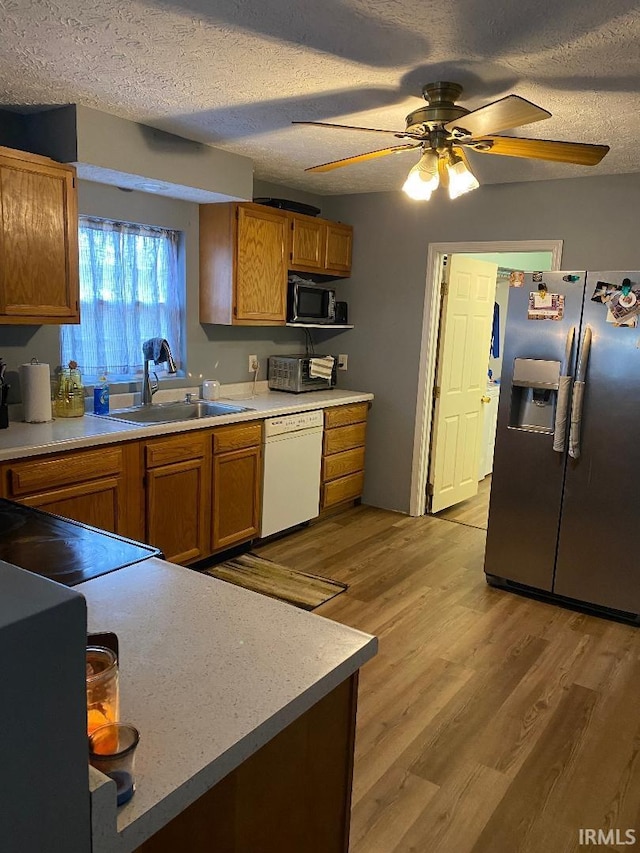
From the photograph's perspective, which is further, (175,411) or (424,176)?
(175,411)

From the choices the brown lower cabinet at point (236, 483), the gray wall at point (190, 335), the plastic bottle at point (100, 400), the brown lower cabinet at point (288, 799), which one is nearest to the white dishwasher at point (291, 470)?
the brown lower cabinet at point (236, 483)

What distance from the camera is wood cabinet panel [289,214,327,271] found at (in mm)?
4543

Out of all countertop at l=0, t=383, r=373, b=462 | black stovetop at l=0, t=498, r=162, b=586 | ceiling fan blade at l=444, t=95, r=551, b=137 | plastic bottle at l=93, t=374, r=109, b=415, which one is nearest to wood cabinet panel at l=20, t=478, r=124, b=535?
countertop at l=0, t=383, r=373, b=462

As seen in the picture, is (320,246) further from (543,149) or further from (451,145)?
(543,149)

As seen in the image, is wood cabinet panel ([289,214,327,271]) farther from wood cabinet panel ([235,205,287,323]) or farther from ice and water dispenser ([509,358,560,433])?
ice and water dispenser ([509,358,560,433])

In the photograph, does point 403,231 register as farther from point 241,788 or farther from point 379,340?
point 241,788

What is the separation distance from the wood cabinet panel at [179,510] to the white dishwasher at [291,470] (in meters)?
0.54

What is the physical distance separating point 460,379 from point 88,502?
10.3 feet

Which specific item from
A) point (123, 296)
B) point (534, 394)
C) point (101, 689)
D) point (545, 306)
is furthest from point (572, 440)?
point (101, 689)

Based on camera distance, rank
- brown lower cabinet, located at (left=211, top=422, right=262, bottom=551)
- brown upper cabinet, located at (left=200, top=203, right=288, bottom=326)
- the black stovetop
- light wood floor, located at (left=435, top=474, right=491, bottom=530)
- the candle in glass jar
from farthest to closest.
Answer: light wood floor, located at (left=435, top=474, right=491, bottom=530) < brown upper cabinet, located at (left=200, top=203, right=288, bottom=326) < brown lower cabinet, located at (left=211, top=422, right=262, bottom=551) < the black stovetop < the candle in glass jar

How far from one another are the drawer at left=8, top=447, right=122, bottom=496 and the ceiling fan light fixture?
1827 millimetres

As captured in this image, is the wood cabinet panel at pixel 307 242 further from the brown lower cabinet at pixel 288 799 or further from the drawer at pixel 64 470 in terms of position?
the brown lower cabinet at pixel 288 799

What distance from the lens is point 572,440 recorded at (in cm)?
339

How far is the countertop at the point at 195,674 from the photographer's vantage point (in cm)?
90
